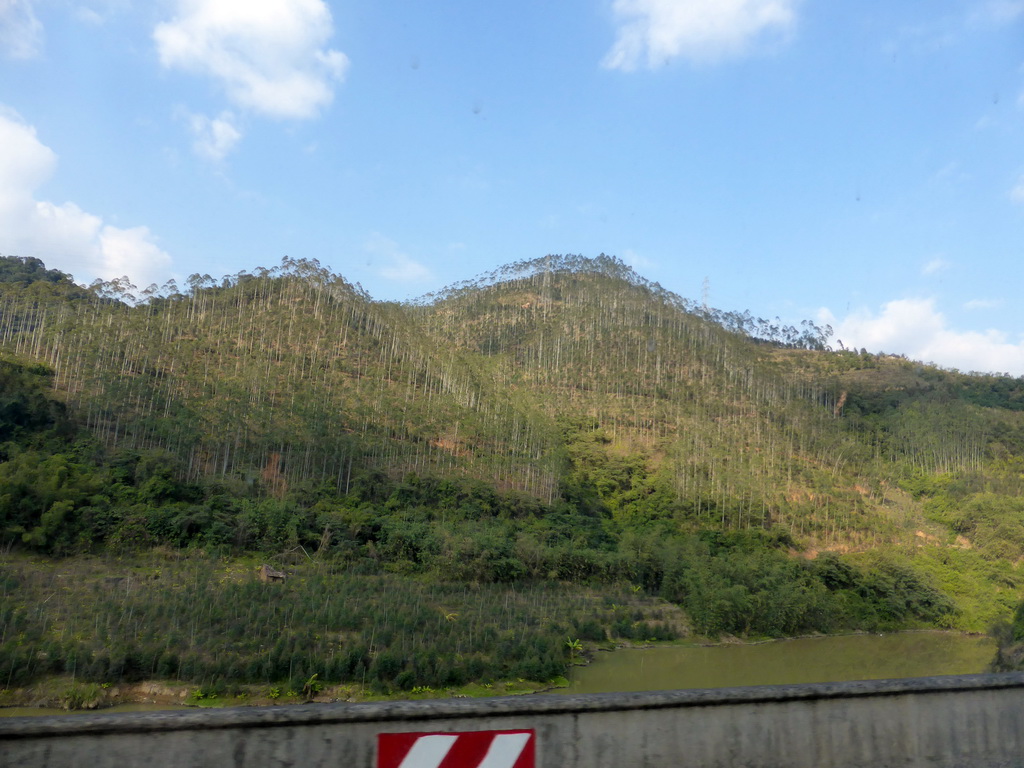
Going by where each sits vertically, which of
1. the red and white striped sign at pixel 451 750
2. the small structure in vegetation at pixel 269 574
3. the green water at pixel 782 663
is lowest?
the green water at pixel 782 663

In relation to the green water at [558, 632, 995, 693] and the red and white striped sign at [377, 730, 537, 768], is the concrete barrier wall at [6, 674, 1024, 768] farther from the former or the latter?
the green water at [558, 632, 995, 693]

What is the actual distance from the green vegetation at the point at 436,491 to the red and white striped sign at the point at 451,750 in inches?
566

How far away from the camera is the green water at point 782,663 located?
66.4 ft

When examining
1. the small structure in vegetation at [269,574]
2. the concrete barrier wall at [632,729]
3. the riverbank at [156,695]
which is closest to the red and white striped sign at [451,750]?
the concrete barrier wall at [632,729]

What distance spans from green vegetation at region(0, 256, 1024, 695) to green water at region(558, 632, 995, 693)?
1.09m

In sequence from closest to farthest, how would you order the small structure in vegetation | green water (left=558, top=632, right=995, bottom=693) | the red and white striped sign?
the red and white striped sign, green water (left=558, top=632, right=995, bottom=693), the small structure in vegetation

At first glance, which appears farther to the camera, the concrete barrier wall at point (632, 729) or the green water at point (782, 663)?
the green water at point (782, 663)

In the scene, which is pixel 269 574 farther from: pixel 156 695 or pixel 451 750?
pixel 451 750

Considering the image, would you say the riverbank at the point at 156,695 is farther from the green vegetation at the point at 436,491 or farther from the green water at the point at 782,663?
the green water at the point at 782,663

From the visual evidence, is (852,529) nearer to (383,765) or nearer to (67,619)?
(67,619)

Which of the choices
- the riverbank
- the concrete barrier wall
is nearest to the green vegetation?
the riverbank

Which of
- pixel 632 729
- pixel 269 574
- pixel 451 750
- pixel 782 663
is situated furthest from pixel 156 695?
pixel 782 663

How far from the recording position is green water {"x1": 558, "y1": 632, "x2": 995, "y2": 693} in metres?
20.2

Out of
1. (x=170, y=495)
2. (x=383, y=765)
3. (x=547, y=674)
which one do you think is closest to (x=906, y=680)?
(x=383, y=765)
